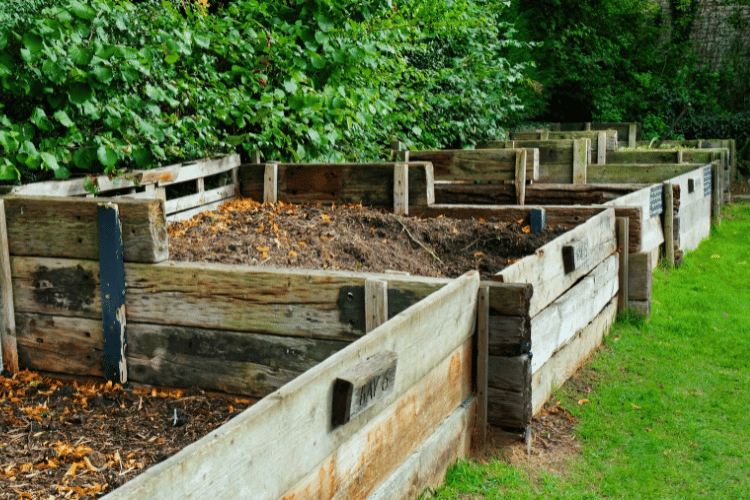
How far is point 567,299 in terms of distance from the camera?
4602 millimetres

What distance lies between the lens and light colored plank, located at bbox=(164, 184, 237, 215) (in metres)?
5.56

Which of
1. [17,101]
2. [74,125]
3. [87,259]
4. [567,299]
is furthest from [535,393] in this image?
[17,101]

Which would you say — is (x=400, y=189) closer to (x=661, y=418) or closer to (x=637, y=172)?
(x=661, y=418)

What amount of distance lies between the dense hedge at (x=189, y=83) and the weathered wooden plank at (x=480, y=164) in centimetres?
92

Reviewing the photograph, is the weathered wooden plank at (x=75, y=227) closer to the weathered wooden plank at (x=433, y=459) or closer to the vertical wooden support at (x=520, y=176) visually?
the weathered wooden plank at (x=433, y=459)

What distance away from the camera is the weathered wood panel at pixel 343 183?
643 centimetres

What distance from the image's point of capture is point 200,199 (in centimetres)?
599

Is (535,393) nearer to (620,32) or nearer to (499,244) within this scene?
(499,244)

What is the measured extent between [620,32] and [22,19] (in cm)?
2443

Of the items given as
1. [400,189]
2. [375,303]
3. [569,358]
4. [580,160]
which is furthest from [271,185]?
[580,160]

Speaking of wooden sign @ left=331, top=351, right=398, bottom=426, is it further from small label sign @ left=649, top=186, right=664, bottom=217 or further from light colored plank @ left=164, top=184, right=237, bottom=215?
small label sign @ left=649, top=186, right=664, bottom=217

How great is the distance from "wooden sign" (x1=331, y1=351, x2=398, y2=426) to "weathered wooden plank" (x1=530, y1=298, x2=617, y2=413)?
54.6 inches

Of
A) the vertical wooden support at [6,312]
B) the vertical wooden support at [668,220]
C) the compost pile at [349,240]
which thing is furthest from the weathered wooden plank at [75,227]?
the vertical wooden support at [668,220]

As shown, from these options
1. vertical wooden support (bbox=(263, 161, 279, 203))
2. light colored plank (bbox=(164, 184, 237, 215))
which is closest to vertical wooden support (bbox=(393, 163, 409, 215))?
vertical wooden support (bbox=(263, 161, 279, 203))
